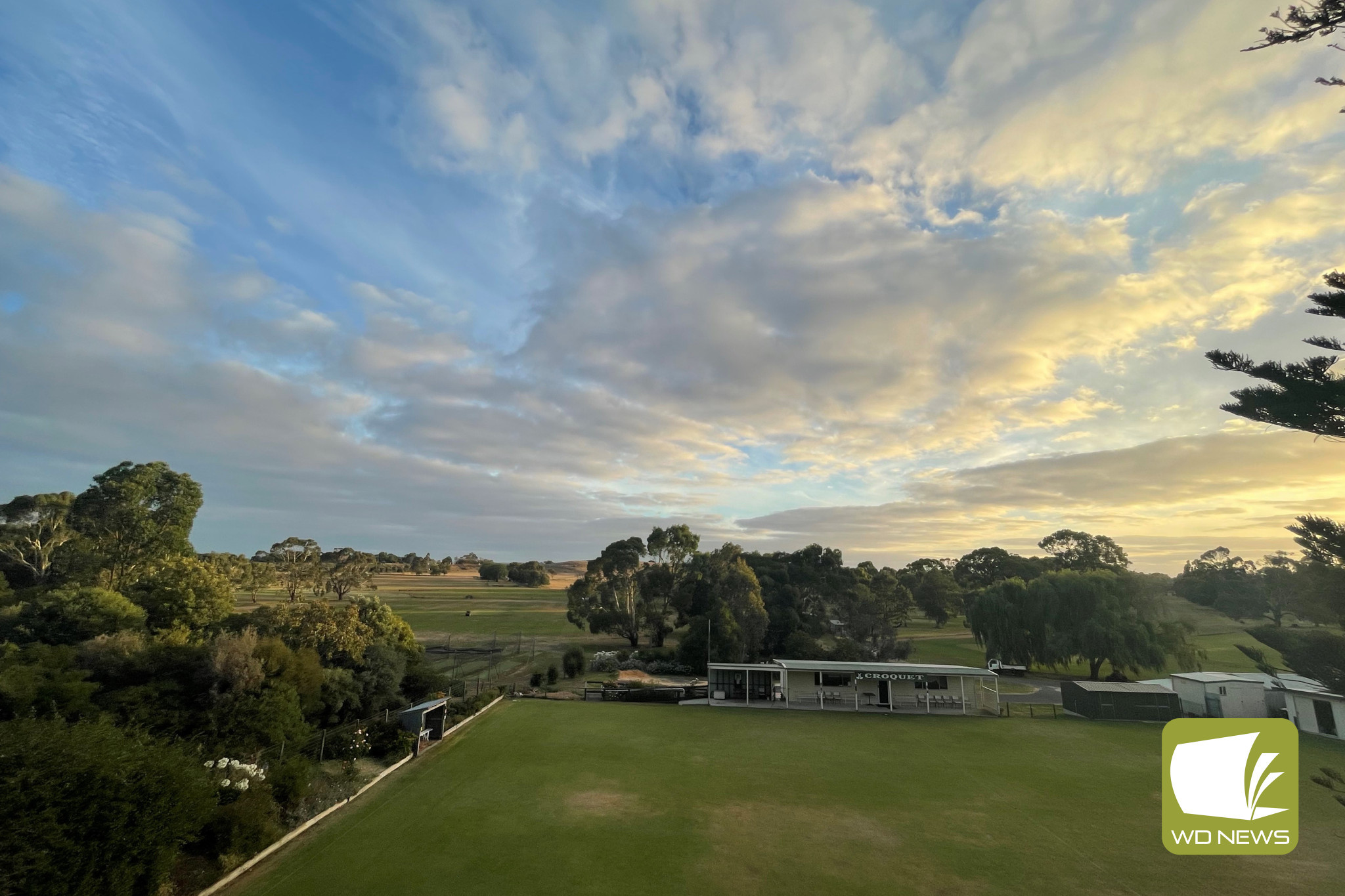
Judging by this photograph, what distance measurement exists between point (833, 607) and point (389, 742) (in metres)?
52.3

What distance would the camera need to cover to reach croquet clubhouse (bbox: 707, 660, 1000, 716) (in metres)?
32.1

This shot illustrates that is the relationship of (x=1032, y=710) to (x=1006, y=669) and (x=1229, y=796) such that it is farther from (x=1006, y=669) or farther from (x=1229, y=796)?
(x=1006, y=669)

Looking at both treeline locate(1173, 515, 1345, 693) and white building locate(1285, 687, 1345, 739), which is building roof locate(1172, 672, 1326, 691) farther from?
treeline locate(1173, 515, 1345, 693)

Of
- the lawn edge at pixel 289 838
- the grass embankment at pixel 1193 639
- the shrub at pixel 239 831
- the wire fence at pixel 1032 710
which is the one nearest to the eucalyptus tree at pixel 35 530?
the lawn edge at pixel 289 838

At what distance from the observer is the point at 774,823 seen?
1597 cm

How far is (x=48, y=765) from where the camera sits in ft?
32.9

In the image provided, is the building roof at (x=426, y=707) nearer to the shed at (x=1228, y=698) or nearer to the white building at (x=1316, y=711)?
the shed at (x=1228, y=698)

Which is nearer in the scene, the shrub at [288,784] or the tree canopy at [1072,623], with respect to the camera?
the shrub at [288,784]

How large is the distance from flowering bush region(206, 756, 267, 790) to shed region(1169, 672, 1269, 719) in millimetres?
42709

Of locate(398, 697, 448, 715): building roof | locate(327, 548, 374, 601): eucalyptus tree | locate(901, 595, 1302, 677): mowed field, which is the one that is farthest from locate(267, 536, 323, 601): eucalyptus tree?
locate(901, 595, 1302, 677): mowed field

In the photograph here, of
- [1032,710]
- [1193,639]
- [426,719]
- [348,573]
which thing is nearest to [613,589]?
[426,719]

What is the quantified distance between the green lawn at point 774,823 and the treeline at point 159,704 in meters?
2.19

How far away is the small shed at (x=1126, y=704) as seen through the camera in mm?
30797

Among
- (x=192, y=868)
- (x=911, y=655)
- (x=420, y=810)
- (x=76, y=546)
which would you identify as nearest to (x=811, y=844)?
(x=420, y=810)
